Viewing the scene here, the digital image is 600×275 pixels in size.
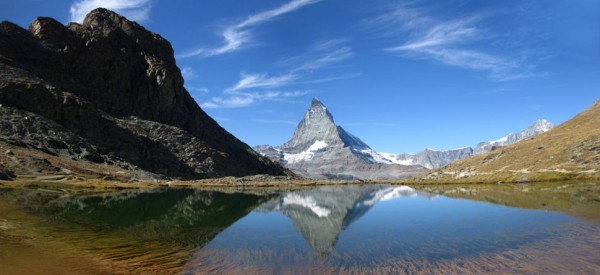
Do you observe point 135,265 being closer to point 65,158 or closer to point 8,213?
point 8,213

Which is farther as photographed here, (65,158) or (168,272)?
(65,158)

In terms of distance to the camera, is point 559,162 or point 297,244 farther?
point 559,162

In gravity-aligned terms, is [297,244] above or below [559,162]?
below

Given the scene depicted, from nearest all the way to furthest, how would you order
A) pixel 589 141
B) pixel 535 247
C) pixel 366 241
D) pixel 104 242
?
pixel 535 247 < pixel 104 242 < pixel 366 241 < pixel 589 141

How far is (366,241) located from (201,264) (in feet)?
54.6

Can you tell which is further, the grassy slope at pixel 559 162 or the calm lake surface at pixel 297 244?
the grassy slope at pixel 559 162

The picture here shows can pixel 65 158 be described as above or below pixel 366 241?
above

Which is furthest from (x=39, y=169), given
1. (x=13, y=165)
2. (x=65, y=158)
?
(x=65, y=158)

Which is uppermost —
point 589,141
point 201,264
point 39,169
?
point 589,141

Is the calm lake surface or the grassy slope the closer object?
the calm lake surface

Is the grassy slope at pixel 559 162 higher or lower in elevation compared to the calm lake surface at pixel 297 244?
higher

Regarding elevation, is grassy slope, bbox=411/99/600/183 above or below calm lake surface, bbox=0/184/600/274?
above

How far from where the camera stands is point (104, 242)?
3491 centimetres

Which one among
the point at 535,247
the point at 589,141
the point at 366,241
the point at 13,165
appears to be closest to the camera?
the point at 535,247
